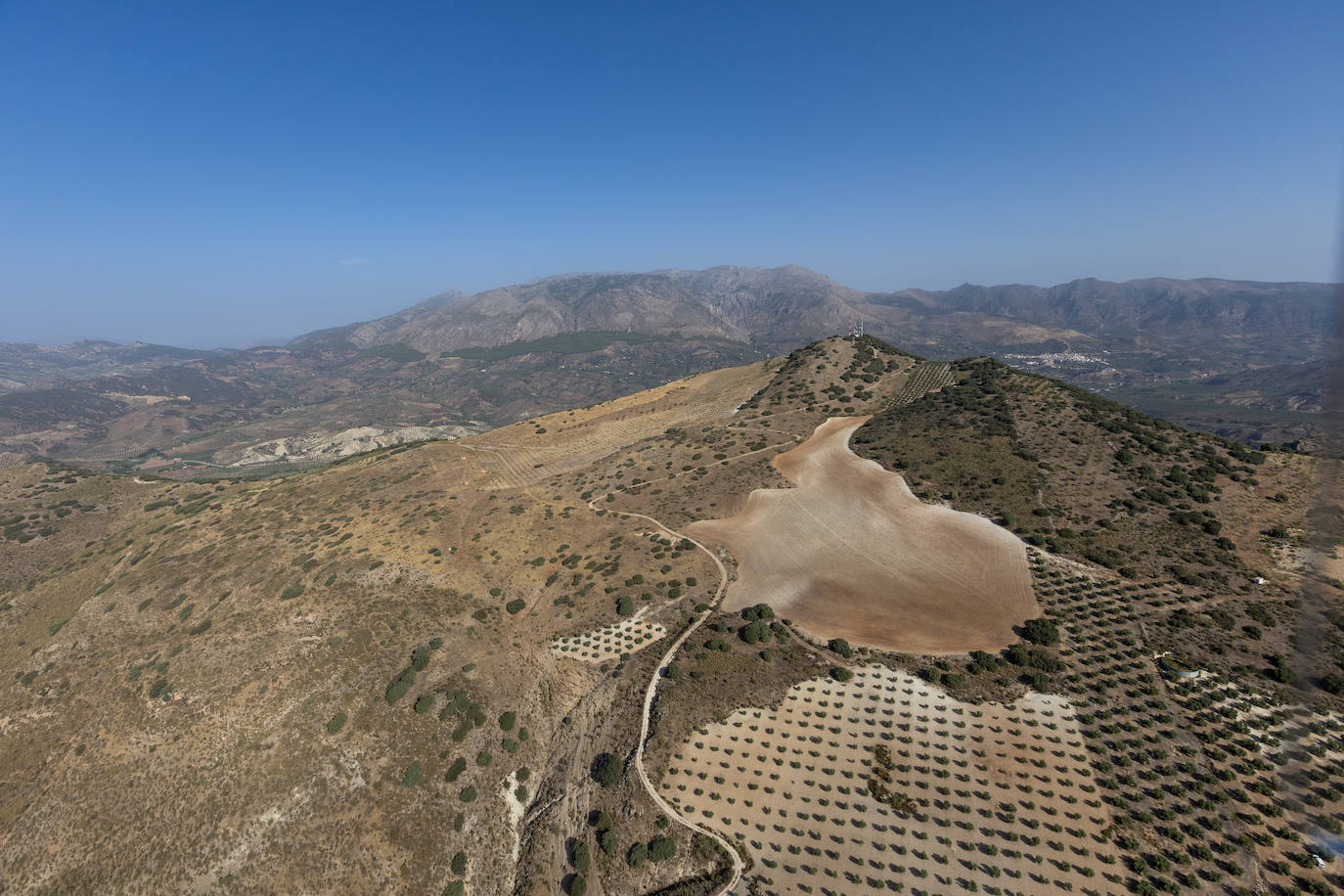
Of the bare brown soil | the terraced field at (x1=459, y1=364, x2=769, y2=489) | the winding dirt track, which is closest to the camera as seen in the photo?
the winding dirt track

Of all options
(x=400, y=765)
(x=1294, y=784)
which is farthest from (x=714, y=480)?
(x=1294, y=784)

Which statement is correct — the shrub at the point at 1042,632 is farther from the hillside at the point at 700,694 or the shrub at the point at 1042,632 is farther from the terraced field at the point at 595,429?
the terraced field at the point at 595,429

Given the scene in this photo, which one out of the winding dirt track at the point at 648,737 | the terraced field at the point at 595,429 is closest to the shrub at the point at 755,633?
the winding dirt track at the point at 648,737

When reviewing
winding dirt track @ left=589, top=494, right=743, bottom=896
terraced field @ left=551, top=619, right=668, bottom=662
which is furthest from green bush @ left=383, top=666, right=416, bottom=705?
winding dirt track @ left=589, top=494, right=743, bottom=896

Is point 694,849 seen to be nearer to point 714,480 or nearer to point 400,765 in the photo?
point 400,765

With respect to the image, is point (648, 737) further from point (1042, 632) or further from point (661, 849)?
point (1042, 632)

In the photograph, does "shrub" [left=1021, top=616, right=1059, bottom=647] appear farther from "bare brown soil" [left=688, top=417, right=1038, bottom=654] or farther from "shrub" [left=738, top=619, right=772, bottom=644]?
"shrub" [left=738, top=619, right=772, bottom=644]
